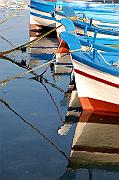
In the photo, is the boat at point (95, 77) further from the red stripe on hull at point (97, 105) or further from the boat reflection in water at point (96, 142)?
the boat reflection in water at point (96, 142)

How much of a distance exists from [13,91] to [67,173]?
18.9 feet

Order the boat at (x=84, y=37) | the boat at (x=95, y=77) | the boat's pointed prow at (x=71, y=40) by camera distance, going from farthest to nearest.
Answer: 1. the boat at (x=84, y=37)
2. the boat's pointed prow at (x=71, y=40)
3. the boat at (x=95, y=77)

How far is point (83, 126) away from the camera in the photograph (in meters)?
10.3

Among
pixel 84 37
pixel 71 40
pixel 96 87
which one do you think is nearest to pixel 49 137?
pixel 96 87

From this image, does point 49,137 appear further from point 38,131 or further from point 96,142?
point 96,142

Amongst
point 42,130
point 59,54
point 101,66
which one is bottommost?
point 59,54

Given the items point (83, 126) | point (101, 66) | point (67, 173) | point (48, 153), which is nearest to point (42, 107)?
point (83, 126)

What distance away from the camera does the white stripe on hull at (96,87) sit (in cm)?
1039

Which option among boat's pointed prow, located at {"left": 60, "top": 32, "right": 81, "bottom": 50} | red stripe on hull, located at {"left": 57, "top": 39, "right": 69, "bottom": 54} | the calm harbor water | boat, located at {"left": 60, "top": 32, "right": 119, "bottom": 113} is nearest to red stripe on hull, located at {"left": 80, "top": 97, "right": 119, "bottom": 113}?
boat, located at {"left": 60, "top": 32, "right": 119, "bottom": 113}

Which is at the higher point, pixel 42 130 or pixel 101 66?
pixel 101 66

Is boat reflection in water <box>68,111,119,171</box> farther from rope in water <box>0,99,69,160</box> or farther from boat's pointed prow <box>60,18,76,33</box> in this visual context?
boat's pointed prow <box>60,18,76,33</box>

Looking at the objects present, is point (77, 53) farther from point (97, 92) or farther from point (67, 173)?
point (67, 173)

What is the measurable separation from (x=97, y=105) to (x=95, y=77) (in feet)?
3.54

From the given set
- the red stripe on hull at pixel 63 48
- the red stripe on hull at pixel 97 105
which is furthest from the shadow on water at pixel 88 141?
the red stripe on hull at pixel 63 48
